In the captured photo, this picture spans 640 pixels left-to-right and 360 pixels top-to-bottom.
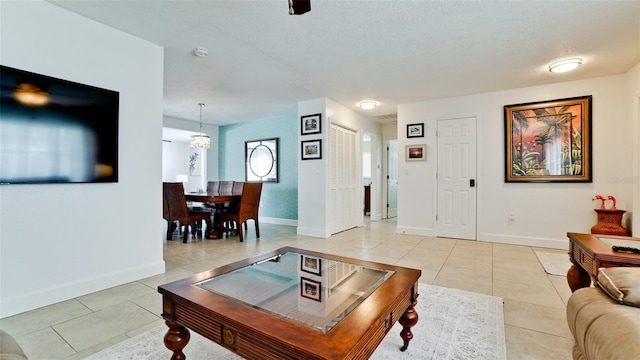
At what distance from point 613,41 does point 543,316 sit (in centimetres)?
283

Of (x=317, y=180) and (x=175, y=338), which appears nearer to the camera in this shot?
(x=175, y=338)

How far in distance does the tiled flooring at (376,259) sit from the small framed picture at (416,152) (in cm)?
142

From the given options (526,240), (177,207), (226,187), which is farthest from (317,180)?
(526,240)

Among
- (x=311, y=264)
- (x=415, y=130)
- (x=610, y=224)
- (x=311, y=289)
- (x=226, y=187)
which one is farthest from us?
(x=226, y=187)

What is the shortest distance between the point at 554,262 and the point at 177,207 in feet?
16.6

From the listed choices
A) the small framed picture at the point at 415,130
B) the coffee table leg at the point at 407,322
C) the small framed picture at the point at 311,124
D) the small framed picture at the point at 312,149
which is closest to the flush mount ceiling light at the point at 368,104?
the small framed picture at the point at 415,130

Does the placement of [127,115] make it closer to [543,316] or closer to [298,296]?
[298,296]

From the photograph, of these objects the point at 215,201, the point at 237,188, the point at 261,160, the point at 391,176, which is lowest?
the point at 215,201

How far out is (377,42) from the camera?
2814 mm

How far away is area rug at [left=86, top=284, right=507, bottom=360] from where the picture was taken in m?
1.51

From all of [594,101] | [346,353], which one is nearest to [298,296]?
[346,353]

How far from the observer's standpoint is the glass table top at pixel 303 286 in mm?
1192

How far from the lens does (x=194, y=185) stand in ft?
30.5

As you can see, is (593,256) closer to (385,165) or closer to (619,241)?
(619,241)
